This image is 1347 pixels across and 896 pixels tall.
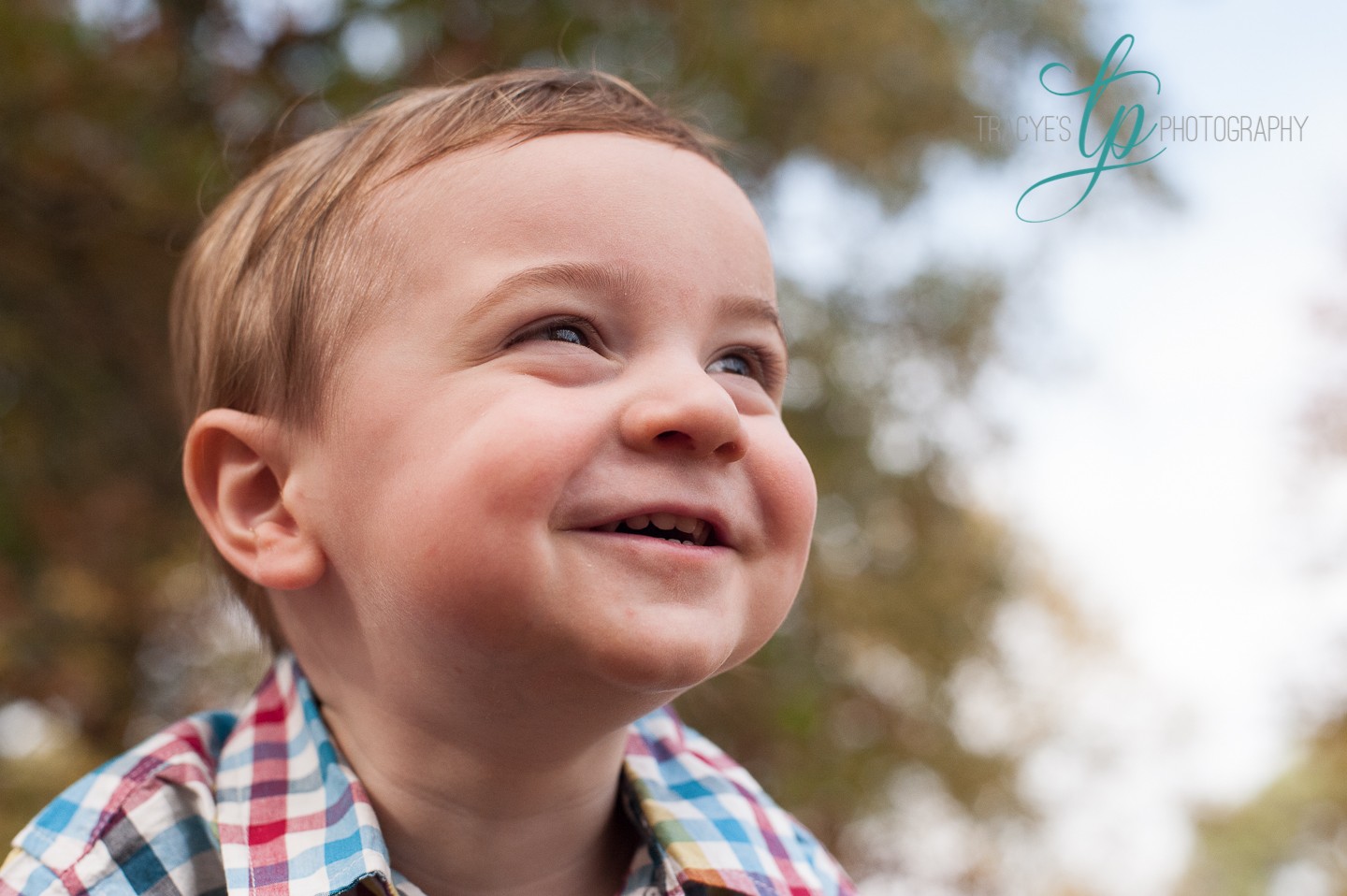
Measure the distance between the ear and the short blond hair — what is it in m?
0.04

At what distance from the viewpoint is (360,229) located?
3.75 ft

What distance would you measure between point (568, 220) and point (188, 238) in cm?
164

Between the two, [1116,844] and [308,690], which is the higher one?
[308,690]

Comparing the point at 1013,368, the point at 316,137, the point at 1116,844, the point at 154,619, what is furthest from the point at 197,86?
the point at 1116,844

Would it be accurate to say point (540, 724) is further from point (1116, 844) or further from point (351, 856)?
point (1116, 844)

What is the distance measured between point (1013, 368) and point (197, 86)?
9.84 ft

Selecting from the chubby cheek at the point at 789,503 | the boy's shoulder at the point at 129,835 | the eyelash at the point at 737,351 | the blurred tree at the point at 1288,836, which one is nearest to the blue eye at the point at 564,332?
the eyelash at the point at 737,351

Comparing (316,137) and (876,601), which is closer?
(316,137)

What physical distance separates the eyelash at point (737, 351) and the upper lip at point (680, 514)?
169 millimetres

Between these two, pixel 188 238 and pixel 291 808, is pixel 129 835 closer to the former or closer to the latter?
pixel 291 808

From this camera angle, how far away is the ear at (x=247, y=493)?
3.83ft

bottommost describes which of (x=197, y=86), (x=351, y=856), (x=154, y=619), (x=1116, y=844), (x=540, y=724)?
(x=1116, y=844)

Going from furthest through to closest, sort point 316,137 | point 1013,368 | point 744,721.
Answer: point 1013,368 < point 744,721 < point 316,137

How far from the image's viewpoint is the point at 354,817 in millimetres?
1131
